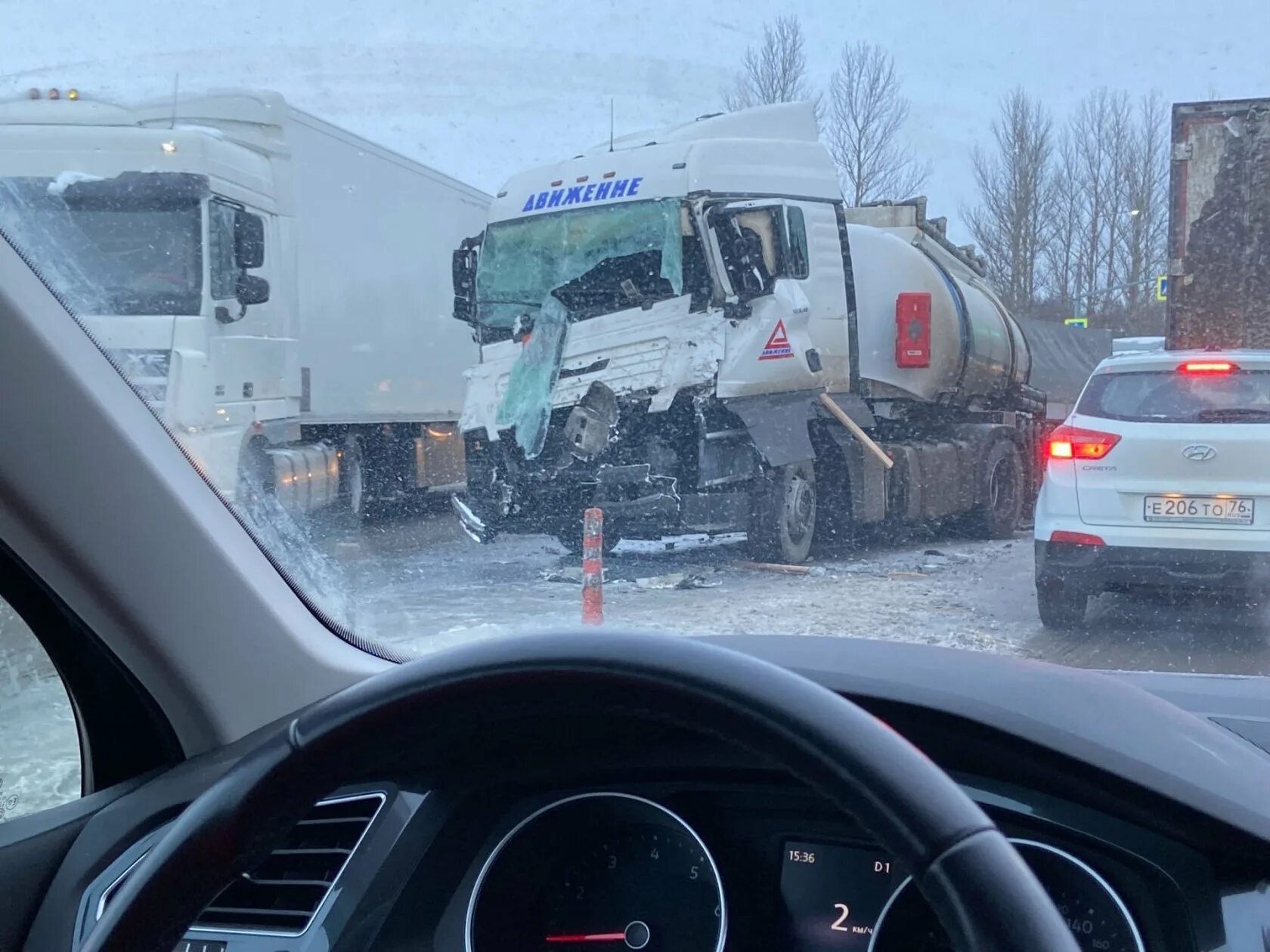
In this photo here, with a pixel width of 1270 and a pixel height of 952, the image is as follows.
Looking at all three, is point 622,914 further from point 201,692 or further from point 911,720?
point 201,692

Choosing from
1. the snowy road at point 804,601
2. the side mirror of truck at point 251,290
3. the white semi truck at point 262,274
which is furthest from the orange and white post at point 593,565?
the side mirror of truck at point 251,290

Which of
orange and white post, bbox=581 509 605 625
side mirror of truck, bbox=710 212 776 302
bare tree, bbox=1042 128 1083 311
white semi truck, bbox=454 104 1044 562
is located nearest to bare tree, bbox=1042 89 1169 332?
bare tree, bbox=1042 128 1083 311

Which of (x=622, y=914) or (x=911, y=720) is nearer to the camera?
(x=911, y=720)

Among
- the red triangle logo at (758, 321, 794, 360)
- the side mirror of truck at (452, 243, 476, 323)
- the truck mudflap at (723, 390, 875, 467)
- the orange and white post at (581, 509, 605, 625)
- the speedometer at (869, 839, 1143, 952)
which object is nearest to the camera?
the speedometer at (869, 839, 1143, 952)

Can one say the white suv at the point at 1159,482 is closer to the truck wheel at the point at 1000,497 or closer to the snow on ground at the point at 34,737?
the truck wheel at the point at 1000,497

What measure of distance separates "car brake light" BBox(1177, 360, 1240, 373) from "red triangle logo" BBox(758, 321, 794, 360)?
4.81 metres

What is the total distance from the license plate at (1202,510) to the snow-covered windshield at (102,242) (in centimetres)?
282

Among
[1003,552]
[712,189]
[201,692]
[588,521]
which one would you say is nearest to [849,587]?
[1003,552]

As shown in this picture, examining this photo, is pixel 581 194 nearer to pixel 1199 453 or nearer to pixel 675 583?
pixel 675 583

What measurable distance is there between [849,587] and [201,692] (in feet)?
8.37

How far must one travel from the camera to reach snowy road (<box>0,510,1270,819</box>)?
247 centimetres

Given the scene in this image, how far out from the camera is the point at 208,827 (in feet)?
4.37

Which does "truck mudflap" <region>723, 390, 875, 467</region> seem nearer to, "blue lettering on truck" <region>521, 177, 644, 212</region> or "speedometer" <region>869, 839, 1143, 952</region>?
"blue lettering on truck" <region>521, 177, 644, 212</region>

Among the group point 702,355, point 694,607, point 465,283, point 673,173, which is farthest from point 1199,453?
point 465,283
